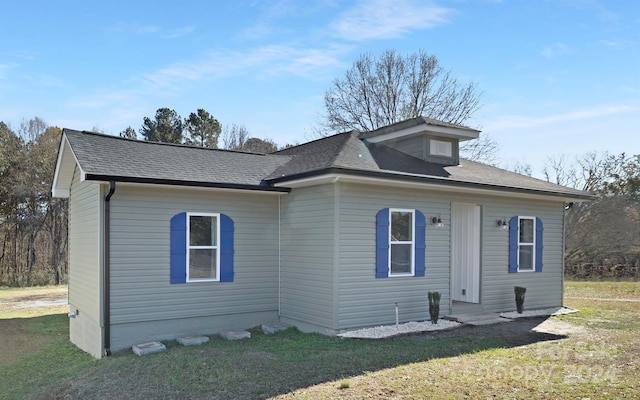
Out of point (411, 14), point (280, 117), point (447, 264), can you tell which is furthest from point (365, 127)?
point (447, 264)

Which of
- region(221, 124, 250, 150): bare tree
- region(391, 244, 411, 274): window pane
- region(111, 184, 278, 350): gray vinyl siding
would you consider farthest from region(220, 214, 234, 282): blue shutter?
region(221, 124, 250, 150): bare tree

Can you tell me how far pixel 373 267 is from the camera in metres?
8.71

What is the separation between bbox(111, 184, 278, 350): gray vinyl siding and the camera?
26.0 ft

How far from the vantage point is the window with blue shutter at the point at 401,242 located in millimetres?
8836

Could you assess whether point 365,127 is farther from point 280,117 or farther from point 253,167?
point 253,167

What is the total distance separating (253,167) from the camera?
10.1 m

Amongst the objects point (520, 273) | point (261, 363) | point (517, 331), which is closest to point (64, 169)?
point (261, 363)

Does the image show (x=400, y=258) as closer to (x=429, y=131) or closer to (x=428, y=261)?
(x=428, y=261)

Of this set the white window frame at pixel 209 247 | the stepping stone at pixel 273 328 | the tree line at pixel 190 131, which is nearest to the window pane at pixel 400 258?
the stepping stone at pixel 273 328

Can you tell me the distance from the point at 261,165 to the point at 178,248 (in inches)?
113

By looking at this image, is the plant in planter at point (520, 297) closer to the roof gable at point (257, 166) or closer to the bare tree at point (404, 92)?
the roof gable at point (257, 166)

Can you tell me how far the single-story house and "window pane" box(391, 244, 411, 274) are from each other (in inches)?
1.0

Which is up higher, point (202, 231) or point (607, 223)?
point (202, 231)

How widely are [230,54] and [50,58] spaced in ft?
17.7
